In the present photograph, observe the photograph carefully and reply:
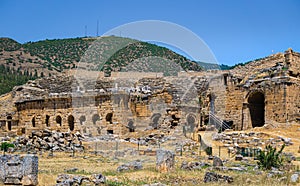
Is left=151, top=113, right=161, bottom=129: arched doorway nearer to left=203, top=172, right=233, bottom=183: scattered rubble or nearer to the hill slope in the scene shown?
left=203, top=172, right=233, bottom=183: scattered rubble

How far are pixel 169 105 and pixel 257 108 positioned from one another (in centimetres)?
736

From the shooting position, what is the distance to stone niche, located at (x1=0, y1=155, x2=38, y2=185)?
32.7 feet

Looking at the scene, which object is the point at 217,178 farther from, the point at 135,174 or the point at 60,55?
the point at 60,55

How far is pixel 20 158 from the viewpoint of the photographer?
10.3m

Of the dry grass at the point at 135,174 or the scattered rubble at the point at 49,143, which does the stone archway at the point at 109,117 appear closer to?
the scattered rubble at the point at 49,143

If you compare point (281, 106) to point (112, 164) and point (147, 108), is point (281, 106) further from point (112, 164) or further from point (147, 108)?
point (112, 164)

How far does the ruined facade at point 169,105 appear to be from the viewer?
24172 millimetres

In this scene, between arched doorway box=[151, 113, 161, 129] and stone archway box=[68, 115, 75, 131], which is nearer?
arched doorway box=[151, 113, 161, 129]

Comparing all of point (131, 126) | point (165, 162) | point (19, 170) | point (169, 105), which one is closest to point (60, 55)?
point (131, 126)

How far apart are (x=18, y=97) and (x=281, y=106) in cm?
1887

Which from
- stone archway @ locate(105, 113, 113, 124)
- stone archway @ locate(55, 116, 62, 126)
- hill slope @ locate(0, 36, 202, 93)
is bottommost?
stone archway @ locate(55, 116, 62, 126)

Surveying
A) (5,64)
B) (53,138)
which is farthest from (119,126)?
(5,64)

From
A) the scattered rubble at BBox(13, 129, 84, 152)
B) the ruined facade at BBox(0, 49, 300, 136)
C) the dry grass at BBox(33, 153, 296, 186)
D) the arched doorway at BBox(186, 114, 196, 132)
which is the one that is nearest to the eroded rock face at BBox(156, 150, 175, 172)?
the dry grass at BBox(33, 153, 296, 186)

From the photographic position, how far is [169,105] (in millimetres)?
24000
